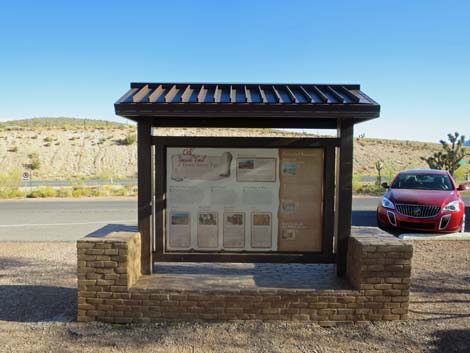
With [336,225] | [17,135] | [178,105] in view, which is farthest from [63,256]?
[17,135]

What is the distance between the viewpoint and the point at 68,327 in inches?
166

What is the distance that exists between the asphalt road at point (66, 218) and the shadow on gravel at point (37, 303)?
440 cm

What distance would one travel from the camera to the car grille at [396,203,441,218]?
8.99 m

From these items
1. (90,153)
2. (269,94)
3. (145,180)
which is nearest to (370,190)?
(269,94)

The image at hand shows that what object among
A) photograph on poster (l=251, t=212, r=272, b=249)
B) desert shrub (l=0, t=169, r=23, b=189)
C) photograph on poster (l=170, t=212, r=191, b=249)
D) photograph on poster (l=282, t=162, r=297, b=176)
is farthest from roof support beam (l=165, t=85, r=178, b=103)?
desert shrub (l=0, t=169, r=23, b=189)

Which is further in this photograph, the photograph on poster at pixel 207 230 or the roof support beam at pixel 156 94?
the photograph on poster at pixel 207 230

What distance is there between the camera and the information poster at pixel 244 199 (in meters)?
4.95

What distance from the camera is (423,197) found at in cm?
918

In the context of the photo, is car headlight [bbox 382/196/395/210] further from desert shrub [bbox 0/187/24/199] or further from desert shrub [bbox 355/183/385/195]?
desert shrub [bbox 0/187/24/199]

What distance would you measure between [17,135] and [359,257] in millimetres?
61021

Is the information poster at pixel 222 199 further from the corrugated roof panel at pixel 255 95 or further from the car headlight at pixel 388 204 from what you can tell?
the car headlight at pixel 388 204

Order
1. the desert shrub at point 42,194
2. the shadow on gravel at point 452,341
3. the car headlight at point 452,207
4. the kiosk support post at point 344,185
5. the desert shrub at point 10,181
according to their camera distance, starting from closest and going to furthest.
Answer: the shadow on gravel at point 452,341 < the kiosk support post at point 344,185 < the car headlight at point 452,207 < the desert shrub at point 42,194 < the desert shrub at point 10,181

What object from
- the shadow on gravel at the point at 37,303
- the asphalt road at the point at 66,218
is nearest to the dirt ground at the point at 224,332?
the shadow on gravel at the point at 37,303

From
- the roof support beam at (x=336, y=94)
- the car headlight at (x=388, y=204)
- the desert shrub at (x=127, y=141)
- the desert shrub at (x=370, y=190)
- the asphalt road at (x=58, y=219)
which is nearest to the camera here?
the roof support beam at (x=336, y=94)
